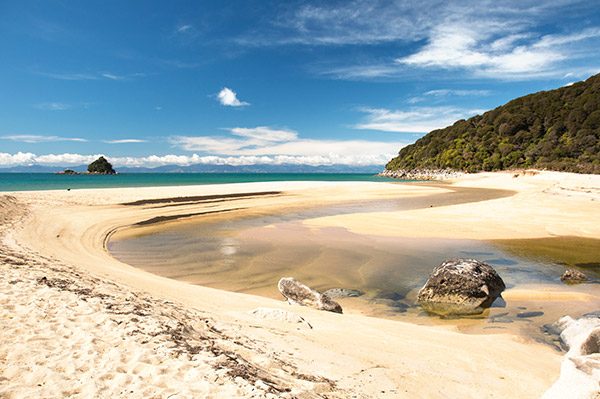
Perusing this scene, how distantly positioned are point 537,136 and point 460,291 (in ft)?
310

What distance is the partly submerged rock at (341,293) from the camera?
296 inches

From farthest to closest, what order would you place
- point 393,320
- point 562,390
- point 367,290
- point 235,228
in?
point 235,228
point 367,290
point 393,320
point 562,390

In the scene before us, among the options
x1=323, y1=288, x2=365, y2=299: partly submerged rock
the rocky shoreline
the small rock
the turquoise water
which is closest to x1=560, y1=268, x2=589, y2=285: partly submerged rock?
the small rock

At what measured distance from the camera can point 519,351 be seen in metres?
4.61

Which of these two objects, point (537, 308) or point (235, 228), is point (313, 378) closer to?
point (537, 308)

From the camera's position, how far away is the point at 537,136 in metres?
77.5

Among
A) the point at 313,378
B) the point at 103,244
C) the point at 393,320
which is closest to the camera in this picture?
the point at 313,378

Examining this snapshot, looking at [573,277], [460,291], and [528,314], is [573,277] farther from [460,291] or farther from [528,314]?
[460,291]

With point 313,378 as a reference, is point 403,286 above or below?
below

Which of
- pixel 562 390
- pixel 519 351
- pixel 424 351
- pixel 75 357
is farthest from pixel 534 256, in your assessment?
pixel 75 357

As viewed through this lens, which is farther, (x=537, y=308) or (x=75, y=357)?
(x=537, y=308)

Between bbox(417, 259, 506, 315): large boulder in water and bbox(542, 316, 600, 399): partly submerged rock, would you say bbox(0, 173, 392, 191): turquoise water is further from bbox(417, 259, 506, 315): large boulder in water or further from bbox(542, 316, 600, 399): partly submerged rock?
bbox(542, 316, 600, 399): partly submerged rock

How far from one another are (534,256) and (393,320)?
25.3ft

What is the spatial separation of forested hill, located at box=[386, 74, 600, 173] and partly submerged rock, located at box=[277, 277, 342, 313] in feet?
203
